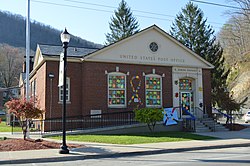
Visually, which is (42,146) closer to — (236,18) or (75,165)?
(75,165)

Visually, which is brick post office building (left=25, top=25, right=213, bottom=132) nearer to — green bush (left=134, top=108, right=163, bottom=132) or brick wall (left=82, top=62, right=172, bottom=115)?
brick wall (left=82, top=62, right=172, bottom=115)

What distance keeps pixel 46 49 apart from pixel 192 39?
1052 inches

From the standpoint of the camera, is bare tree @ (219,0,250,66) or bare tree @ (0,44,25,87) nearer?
bare tree @ (219,0,250,66)

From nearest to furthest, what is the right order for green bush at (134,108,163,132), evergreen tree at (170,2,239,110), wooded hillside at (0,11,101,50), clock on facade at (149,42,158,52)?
1. green bush at (134,108,163,132)
2. clock on facade at (149,42,158,52)
3. evergreen tree at (170,2,239,110)
4. wooded hillside at (0,11,101,50)

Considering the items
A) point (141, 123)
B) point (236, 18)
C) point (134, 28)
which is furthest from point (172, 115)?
point (134, 28)

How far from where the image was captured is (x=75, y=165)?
10.6m

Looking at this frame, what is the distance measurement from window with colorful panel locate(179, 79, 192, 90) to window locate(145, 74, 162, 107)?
2.26 m

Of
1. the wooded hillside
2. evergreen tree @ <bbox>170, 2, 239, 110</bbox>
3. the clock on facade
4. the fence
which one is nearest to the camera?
the fence

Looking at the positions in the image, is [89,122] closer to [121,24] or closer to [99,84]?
[99,84]

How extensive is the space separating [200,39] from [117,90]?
24815 millimetres

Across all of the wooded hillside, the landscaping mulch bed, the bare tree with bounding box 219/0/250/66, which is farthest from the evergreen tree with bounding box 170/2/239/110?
the wooded hillside

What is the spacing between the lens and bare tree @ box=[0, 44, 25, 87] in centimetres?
7362

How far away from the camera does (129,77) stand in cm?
2447

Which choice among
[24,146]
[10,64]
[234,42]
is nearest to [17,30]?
[10,64]
